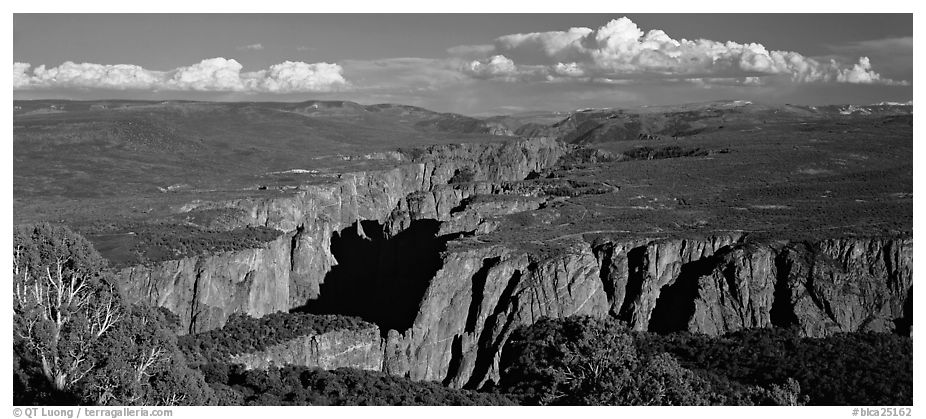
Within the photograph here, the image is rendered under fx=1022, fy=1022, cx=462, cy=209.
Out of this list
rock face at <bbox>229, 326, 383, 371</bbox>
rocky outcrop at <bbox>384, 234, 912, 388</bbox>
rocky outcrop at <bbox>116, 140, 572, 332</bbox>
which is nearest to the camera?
rock face at <bbox>229, 326, 383, 371</bbox>

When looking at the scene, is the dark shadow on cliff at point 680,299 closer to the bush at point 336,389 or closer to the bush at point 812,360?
the bush at point 812,360

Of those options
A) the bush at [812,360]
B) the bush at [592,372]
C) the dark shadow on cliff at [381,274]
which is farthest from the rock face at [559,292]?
the bush at [592,372]

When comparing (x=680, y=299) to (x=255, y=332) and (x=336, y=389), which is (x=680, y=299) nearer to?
(x=336, y=389)

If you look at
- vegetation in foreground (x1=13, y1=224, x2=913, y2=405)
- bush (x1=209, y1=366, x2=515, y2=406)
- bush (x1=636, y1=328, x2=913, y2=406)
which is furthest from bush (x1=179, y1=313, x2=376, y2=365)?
bush (x1=636, y1=328, x2=913, y2=406)

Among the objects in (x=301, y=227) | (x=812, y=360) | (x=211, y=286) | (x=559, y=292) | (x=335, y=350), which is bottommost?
(x=335, y=350)

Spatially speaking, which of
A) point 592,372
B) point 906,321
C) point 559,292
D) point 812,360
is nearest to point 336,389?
point 592,372

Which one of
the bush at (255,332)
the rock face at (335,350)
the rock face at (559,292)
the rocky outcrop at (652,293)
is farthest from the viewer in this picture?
the rocky outcrop at (652,293)

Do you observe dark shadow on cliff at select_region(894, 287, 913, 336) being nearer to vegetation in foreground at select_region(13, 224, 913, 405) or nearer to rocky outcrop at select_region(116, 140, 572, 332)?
vegetation in foreground at select_region(13, 224, 913, 405)
